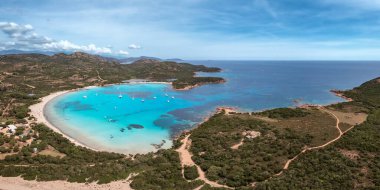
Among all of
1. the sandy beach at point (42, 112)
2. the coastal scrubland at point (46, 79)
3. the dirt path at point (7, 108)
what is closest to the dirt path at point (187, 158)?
the sandy beach at point (42, 112)

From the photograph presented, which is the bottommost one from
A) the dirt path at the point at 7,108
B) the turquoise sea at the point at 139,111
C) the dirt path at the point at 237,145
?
the turquoise sea at the point at 139,111

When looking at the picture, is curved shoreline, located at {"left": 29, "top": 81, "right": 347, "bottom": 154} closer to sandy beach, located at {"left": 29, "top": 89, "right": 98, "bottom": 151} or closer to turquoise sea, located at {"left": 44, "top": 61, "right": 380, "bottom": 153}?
sandy beach, located at {"left": 29, "top": 89, "right": 98, "bottom": 151}

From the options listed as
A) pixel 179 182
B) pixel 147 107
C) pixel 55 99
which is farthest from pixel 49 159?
pixel 55 99

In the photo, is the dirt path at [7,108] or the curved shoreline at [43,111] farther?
the dirt path at [7,108]

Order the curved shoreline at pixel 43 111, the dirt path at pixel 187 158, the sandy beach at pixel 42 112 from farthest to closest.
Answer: the sandy beach at pixel 42 112 → the curved shoreline at pixel 43 111 → the dirt path at pixel 187 158

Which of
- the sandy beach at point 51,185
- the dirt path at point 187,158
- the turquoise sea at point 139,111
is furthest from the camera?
the turquoise sea at point 139,111

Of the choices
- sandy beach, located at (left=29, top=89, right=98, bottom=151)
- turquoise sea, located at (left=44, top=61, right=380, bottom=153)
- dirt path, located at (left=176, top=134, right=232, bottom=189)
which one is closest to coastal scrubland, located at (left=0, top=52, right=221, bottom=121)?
sandy beach, located at (left=29, top=89, right=98, bottom=151)

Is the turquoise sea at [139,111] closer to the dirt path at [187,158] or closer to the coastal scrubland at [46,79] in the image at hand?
the dirt path at [187,158]

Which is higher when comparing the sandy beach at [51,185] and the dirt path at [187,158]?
the dirt path at [187,158]

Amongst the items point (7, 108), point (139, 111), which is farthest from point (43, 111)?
point (139, 111)

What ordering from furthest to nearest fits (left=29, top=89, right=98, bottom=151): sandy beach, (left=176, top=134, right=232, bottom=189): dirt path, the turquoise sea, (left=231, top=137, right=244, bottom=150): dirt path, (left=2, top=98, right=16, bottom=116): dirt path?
(left=2, top=98, right=16, bottom=116): dirt path
(left=29, top=89, right=98, bottom=151): sandy beach
the turquoise sea
(left=231, top=137, right=244, bottom=150): dirt path
(left=176, top=134, right=232, bottom=189): dirt path
